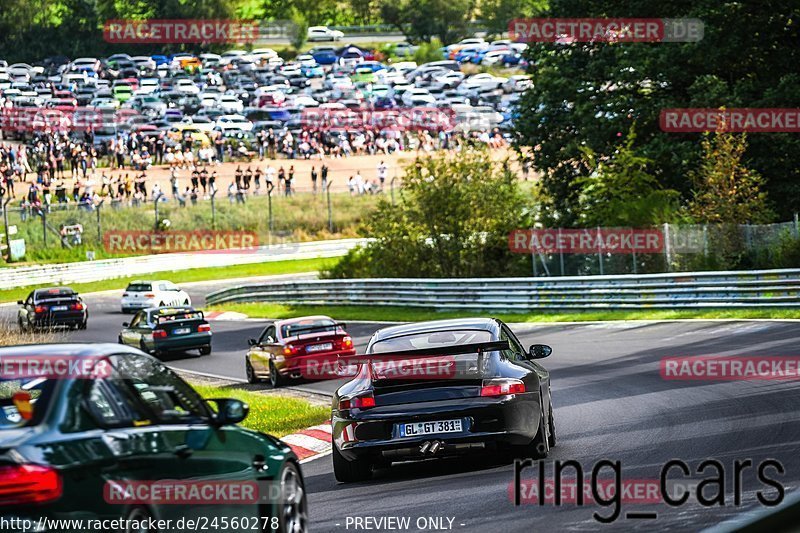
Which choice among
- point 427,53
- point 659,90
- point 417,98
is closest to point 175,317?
point 659,90

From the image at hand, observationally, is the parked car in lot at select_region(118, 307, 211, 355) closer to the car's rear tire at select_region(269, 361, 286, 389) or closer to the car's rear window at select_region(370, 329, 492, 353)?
the car's rear tire at select_region(269, 361, 286, 389)

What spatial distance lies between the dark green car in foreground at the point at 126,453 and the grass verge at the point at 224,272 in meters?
50.5

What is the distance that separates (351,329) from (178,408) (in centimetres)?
2778

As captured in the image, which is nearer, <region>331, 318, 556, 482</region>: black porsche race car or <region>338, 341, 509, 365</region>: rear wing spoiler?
<region>331, 318, 556, 482</region>: black porsche race car

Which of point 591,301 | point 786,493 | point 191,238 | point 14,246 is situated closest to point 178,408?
point 786,493

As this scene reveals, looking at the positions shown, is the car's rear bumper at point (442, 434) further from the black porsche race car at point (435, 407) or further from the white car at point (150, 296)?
the white car at point (150, 296)

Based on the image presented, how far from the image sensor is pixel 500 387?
11.1 m

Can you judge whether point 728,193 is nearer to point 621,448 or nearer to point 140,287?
point 621,448

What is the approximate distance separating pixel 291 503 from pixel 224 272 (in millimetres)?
55229

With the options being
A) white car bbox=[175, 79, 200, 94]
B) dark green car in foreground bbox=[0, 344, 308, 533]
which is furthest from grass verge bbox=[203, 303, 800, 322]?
white car bbox=[175, 79, 200, 94]

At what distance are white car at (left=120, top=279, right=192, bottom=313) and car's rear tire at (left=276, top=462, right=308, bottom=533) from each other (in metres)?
38.5

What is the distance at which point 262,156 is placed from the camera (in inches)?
2881

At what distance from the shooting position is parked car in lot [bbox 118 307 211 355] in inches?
1213

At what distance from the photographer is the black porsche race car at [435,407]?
36.0 ft
